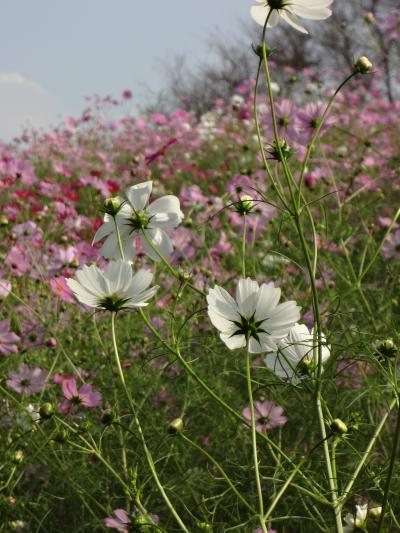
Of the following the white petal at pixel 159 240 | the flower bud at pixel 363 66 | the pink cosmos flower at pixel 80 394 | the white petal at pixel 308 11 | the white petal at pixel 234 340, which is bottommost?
the pink cosmos flower at pixel 80 394

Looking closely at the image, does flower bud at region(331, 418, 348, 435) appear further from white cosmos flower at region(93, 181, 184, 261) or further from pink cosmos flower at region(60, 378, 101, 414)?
pink cosmos flower at region(60, 378, 101, 414)

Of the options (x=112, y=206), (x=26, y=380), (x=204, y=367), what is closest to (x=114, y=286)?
(x=112, y=206)

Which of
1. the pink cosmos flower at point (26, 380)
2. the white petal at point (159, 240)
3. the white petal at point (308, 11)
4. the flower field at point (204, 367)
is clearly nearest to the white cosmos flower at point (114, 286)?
the flower field at point (204, 367)

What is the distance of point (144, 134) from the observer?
270 inches

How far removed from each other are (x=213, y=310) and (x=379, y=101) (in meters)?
6.50

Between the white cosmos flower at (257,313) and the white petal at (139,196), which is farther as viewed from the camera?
the white petal at (139,196)

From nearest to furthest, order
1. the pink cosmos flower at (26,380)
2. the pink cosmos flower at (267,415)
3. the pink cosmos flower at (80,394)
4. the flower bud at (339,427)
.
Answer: the flower bud at (339,427) < the pink cosmos flower at (80,394) < the pink cosmos flower at (267,415) < the pink cosmos flower at (26,380)

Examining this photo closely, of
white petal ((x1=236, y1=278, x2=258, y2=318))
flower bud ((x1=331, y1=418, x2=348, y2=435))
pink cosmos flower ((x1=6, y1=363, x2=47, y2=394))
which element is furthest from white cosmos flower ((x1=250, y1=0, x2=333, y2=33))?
pink cosmos flower ((x1=6, y1=363, x2=47, y2=394))

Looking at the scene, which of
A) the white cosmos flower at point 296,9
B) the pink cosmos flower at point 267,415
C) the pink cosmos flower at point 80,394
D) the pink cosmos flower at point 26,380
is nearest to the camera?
the white cosmos flower at point 296,9

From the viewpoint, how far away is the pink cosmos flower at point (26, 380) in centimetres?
155

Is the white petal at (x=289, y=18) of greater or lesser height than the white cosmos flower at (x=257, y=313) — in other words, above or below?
above

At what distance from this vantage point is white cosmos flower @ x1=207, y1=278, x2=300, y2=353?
824 millimetres

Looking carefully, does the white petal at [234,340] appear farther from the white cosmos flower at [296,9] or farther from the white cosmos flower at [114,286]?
the white cosmos flower at [296,9]

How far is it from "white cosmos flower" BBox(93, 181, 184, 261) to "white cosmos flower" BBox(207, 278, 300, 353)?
166 millimetres
